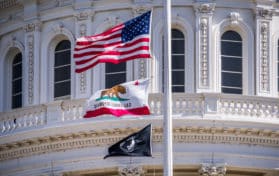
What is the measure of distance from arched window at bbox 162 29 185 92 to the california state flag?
845 cm

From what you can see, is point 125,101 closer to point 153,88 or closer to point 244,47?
point 153,88

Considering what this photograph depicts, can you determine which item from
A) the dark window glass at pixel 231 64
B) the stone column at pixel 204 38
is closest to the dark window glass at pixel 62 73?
the stone column at pixel 204 38

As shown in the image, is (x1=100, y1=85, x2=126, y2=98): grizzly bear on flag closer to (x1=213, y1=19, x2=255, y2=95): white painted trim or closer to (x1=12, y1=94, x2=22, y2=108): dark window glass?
(x1=213, y1=19, x2=255, y2=95): white painted trim

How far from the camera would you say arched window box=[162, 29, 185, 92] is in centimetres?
6272

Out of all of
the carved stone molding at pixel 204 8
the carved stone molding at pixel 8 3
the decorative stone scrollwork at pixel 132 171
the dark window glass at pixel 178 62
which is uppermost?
the carved stone molding at pixel 8 3

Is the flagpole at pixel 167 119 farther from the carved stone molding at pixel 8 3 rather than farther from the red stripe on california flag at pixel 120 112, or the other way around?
the carved stone molding at pixel 8 3

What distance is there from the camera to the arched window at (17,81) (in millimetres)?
65000

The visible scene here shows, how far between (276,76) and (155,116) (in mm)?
4354

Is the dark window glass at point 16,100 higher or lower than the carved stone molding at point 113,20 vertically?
lower

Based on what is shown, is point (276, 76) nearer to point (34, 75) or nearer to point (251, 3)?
point (251, 3)

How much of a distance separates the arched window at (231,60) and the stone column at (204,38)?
22.3 inches

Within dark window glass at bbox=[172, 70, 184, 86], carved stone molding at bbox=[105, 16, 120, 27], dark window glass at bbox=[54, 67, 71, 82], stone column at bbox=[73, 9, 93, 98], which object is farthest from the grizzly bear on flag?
dark window glass at bbox=[54, 67, 71, 82]

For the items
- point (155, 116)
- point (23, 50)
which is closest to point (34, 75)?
point (23, 50)

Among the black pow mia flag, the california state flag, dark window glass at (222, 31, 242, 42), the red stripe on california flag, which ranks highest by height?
dark window glass at (222, 31, 242, 42)
